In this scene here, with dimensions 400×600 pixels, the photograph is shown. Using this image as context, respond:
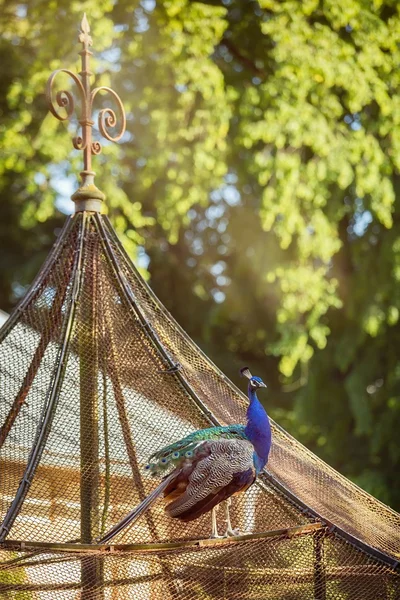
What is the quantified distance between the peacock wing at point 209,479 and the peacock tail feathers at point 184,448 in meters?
0.04

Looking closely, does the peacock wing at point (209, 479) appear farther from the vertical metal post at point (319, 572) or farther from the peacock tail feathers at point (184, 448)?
the vertical metal post at point (319, 572)

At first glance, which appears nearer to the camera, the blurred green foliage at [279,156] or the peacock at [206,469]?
the peacock at [206,469]

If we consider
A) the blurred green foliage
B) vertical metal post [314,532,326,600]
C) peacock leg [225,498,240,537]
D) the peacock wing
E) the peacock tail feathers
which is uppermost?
the blurred green foliage

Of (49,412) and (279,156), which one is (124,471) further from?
(279,156)

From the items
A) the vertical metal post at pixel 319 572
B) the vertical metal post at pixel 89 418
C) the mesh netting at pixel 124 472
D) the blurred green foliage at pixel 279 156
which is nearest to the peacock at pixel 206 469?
the mesh netting at pixel 124 472

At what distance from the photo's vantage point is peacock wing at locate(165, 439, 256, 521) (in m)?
3.60

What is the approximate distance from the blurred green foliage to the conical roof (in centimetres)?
475

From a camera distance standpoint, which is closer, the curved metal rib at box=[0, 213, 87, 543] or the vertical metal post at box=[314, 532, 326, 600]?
the curved metal rib at box=[0, 213, 87, 543]

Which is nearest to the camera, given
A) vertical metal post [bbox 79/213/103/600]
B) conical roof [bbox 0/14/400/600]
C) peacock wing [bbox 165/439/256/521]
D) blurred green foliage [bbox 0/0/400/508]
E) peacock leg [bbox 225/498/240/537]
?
peacock wing [bbox 165/439/256/521]

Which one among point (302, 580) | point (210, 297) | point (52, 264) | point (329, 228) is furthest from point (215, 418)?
point (210, 297)

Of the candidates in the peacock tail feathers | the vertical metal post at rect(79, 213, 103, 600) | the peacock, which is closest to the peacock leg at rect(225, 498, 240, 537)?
the peacock

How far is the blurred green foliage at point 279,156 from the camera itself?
29.6 feet

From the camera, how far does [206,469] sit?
360cm

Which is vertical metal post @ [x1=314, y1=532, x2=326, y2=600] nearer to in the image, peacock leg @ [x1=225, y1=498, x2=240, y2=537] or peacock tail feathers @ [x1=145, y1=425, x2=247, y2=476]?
peacock leg @ [x1=225, y1=498, x2=240, y2=537]
